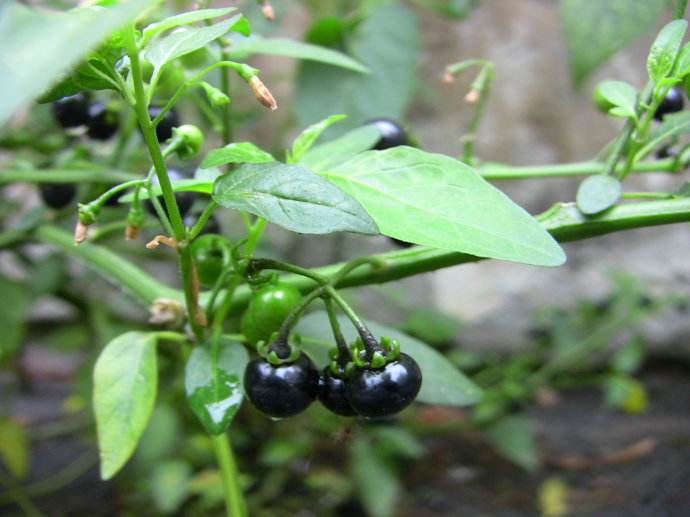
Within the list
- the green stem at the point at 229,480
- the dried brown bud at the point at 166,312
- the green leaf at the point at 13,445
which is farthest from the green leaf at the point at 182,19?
the green leaf at the point at 13,445

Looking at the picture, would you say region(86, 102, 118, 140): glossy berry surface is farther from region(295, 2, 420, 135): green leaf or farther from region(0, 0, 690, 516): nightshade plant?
region(295, 2, 420, 135): green leaf

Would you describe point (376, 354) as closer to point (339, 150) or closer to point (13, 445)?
point (339, 150)

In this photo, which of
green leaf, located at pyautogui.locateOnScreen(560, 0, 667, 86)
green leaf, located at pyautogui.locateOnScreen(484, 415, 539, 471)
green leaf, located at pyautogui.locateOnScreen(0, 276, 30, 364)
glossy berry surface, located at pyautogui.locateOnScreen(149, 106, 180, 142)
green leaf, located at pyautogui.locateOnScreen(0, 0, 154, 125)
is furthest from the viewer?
green leaf, located at pyautogui.locateOnScreen(484, 415, 539, 471)

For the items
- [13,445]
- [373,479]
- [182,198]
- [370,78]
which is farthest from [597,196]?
[13,445]

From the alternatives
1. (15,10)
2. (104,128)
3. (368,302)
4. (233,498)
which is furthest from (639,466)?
(15,10)

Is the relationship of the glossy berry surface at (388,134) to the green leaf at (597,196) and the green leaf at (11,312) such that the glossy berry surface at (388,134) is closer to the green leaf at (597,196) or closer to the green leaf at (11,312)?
the green leaf at (597,196)

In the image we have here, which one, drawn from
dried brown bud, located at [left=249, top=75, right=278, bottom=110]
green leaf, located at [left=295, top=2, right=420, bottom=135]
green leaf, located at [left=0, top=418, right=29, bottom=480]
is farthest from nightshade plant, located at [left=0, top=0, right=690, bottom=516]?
green leaf, located at [left=0, top=418, right=29, bottom=480]
